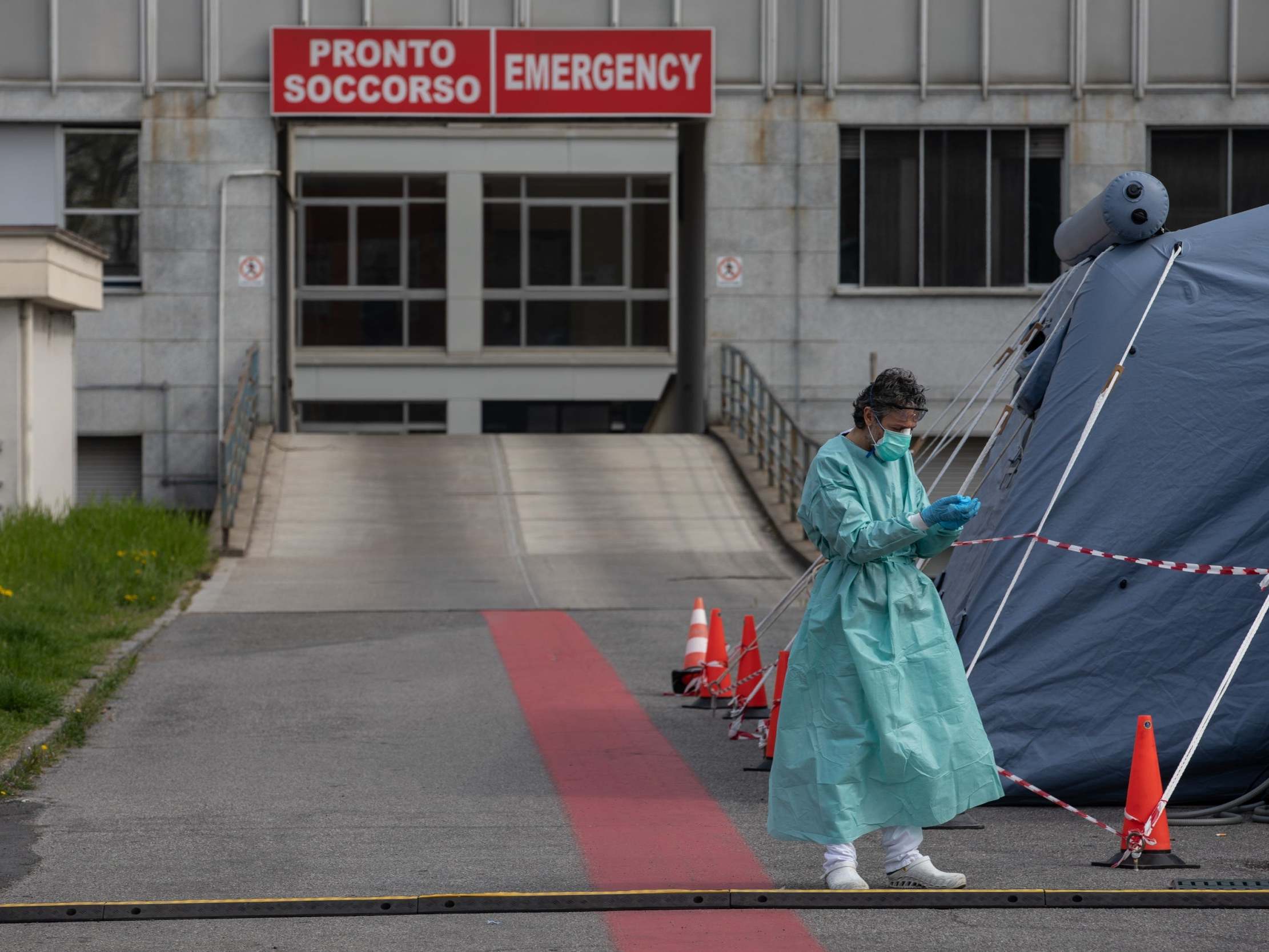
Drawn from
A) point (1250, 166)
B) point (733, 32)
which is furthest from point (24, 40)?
point (1250, 166)

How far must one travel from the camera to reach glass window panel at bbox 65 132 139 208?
24.5 m

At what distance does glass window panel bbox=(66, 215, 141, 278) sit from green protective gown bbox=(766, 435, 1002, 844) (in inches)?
784

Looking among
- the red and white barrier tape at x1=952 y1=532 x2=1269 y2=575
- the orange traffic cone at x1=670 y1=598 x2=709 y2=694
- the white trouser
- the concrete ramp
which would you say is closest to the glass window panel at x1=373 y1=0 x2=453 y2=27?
A: the concrete ramp

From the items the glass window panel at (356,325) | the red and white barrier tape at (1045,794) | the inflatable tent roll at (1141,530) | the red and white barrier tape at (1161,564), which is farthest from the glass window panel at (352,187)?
the red and white barrier tape at (1045,794)

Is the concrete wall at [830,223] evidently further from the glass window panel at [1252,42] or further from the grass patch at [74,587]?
the grass patch at [74,587]

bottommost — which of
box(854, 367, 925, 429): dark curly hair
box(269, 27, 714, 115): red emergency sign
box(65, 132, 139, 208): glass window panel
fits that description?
box(854, 367, 925, 429): dark curly hair

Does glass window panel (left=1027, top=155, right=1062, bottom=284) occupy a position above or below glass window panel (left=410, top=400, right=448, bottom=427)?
above

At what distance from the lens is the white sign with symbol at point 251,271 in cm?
2438

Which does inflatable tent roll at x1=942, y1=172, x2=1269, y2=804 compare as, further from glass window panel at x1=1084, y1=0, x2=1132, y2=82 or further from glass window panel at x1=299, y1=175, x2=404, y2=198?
glass window panel at x1=299, y1=175, x2=404, y2=198

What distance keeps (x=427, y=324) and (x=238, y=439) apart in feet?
70.6

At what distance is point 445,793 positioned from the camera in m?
8.20

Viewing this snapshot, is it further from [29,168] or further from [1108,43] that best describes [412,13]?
[1108,43]

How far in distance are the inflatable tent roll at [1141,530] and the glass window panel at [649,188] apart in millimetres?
34225

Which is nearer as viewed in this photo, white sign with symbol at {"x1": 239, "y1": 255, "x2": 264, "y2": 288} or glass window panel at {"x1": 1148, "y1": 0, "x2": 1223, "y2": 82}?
white sign with symbol at {"x1": 239, "y1": 255, "x2": 264, "y2": 288}
